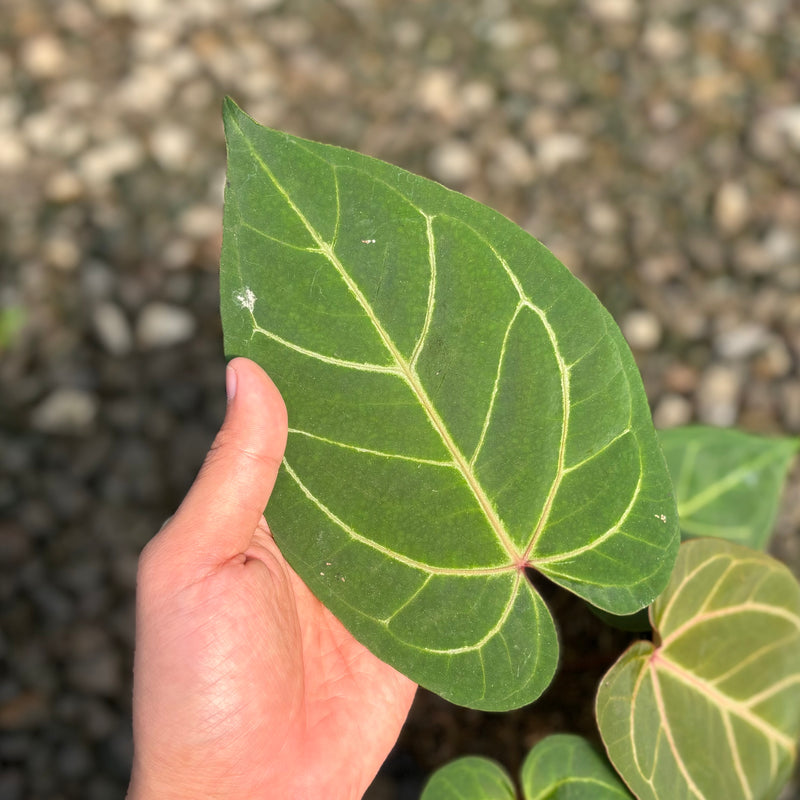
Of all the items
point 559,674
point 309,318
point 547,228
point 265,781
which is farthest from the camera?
point 547,228

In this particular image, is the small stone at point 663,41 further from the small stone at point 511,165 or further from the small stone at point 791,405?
the small stone at point 791,405

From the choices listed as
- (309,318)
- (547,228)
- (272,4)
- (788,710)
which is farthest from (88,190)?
(788,710)

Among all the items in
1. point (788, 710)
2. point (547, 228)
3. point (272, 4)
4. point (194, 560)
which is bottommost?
point (788, 710)

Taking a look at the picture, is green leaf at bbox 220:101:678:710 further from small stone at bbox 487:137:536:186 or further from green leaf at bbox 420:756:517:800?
small stone at bbox 487:137:536:186

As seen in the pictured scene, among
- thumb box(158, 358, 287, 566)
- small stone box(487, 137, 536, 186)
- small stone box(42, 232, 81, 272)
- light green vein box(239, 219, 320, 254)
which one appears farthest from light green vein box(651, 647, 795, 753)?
small stone box(42, 232, 81, 272)

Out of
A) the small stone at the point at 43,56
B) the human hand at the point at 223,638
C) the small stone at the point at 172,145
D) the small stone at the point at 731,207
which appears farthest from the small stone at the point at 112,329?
the small stone at the point at 731,207

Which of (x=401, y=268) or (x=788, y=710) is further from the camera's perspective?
(x=788, y=710)

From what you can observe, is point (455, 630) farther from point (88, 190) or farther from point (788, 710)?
point (88, 190)
